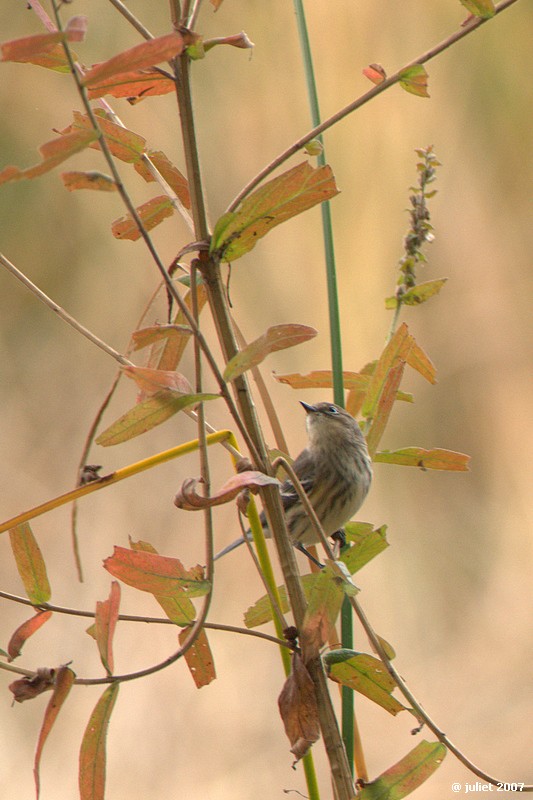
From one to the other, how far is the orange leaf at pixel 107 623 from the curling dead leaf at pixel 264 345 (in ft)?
0.44

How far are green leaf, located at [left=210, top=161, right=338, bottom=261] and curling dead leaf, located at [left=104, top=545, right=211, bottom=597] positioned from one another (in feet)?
0.55

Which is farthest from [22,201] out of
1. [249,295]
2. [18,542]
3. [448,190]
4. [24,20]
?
[18,542]

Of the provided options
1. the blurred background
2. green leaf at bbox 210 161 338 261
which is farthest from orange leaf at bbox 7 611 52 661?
the blurred background

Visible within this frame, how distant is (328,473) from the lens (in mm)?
1472

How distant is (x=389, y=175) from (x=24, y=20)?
2.93ft

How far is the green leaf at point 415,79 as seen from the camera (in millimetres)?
450

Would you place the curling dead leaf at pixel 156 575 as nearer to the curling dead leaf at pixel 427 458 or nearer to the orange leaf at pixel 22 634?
the orange leaf at pixel 22 634

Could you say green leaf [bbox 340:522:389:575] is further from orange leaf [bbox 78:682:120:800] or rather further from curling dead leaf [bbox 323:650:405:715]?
orange leaf [bbox 78:682:120:800]

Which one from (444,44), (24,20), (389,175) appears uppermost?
(24,20)

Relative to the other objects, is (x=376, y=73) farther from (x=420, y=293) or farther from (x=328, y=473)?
(x=328, y=473)

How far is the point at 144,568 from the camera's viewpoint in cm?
47

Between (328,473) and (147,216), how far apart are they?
970 millimetres

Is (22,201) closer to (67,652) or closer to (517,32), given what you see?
(67,652)

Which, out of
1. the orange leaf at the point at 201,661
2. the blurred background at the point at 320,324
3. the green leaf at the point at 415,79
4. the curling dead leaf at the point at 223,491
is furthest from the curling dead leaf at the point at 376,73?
the blurred background at the point at 320,324
